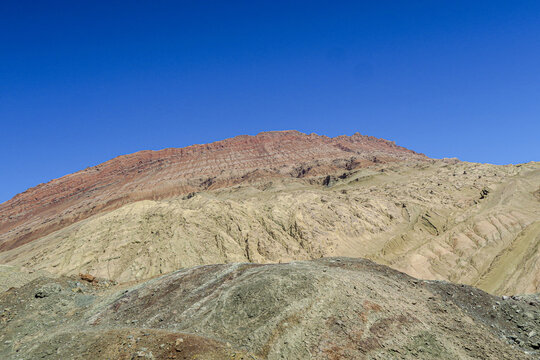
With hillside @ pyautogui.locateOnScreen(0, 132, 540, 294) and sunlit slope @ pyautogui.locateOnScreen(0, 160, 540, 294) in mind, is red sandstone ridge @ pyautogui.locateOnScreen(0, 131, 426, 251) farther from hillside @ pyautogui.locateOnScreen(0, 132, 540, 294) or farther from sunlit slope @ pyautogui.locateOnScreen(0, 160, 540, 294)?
sunlit slope @ pyautogui.locateOnScreen(0, 160, 540, 294)

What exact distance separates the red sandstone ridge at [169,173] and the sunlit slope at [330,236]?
52510mm

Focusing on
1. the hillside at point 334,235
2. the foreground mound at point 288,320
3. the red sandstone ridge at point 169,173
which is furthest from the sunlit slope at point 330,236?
the red sandstone ridge at point 169,173

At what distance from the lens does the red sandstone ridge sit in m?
88.2

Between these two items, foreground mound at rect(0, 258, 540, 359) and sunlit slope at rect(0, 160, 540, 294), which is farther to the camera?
sunlit slope at rect(0, 160, 540, 294)

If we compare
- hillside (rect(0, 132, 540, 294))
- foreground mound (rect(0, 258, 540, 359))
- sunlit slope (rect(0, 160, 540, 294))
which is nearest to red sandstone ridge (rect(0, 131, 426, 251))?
hillside (rect(0, 132, 540, 294))

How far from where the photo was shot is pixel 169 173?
357 feet

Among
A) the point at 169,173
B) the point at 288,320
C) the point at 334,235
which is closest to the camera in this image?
the point at 288,320

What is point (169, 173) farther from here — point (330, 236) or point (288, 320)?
point (288, 320)

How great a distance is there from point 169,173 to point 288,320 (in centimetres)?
10254

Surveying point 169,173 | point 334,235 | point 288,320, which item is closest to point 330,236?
point 334,235

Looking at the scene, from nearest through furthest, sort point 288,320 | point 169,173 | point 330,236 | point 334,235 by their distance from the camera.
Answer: point 288,320 → point 330,236 → point 334,235 → point 169,173

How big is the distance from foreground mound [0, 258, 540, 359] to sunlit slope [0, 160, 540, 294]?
38.1ft

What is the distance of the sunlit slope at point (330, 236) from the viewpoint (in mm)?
29359

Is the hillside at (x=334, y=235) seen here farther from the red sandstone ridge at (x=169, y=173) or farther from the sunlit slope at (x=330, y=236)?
the red sandstone ridge at (x=169, y=173)
